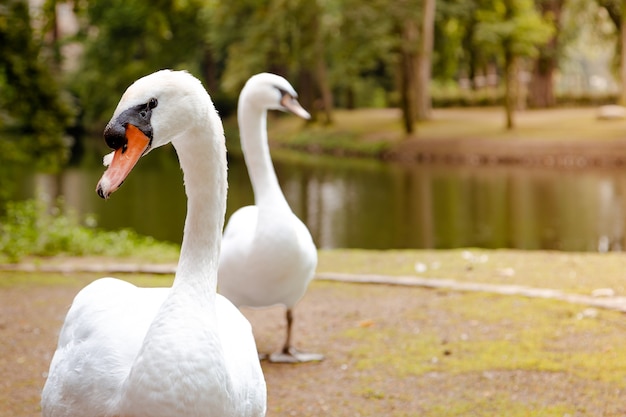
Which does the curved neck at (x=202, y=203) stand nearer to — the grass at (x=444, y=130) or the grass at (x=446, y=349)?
the grass at (x=446, y=349)

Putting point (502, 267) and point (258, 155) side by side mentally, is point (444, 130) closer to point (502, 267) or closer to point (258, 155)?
point (502, 267)

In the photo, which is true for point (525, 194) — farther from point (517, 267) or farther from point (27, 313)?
point (27, 313)

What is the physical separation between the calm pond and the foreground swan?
8628 millimetres

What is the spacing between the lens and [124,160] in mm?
2607

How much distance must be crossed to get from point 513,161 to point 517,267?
20.6 meters

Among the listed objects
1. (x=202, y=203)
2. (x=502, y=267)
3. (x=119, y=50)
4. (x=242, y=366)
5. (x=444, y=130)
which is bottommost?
(x=502, y=267)

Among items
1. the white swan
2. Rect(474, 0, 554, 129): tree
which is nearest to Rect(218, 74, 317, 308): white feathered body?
the white swan

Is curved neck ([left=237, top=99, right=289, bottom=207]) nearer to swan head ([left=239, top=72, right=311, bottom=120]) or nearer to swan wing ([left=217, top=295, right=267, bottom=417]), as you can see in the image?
swan head ([left=239, top=72, right=311, bottom=120])

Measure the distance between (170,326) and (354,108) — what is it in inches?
1709

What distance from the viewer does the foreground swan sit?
271cm

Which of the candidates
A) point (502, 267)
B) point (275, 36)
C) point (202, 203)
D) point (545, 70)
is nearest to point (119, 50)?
point (275, 36)

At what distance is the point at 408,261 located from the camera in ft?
31.2

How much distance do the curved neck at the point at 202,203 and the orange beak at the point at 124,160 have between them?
0.96ft

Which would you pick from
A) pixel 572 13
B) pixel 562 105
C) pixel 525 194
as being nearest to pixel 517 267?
pixel 525 194
